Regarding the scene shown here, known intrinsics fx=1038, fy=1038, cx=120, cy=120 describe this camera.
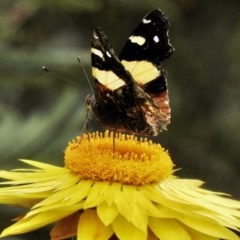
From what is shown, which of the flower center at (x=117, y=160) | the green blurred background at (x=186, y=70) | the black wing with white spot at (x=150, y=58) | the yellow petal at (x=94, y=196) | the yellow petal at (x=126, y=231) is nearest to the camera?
the yellow petal at (x=126, y=231)

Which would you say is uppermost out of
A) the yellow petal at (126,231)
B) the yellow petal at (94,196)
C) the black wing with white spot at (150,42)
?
the black wing with white spot at (150,42)

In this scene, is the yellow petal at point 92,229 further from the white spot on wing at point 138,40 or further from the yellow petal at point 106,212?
the white spot on wing at point 138,40

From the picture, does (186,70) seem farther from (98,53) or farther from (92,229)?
(92,229)

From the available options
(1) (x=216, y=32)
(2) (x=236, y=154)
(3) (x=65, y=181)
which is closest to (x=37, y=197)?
(3) (x=65, y=181)

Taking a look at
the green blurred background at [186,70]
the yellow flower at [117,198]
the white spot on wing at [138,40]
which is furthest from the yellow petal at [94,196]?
the green blurred background at [186,70]

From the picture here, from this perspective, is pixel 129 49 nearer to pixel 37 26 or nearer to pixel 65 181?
pixel 65 181

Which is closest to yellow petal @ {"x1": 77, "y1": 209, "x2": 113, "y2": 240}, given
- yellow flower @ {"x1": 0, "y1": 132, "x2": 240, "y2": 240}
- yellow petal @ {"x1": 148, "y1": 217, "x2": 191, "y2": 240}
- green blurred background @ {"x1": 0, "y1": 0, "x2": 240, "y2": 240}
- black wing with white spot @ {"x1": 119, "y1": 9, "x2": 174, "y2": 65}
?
yellow flower @ {"x1": 0, "y1": 132, "x2": 240, "y2": 240}

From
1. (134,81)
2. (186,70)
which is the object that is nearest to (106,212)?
(134,81)
